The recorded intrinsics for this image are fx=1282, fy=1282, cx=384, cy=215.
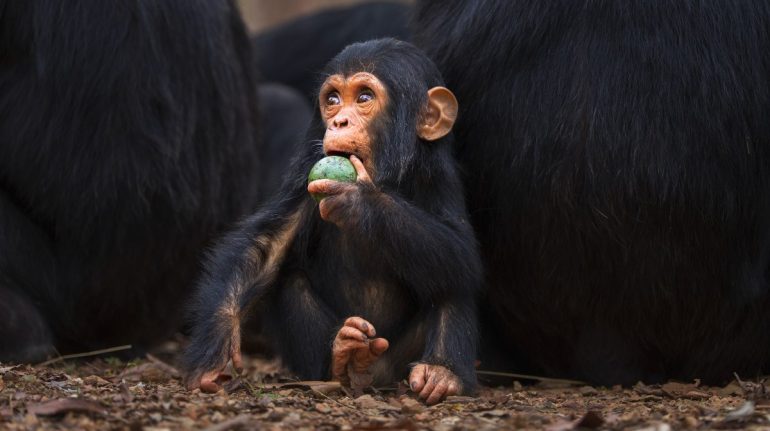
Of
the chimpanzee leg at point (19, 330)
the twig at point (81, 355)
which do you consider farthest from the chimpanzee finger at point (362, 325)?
the chimpanzee leg at point (19, 330)

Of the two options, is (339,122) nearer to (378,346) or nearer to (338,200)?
(338,200)

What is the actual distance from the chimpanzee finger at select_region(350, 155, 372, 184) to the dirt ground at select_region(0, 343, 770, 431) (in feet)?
2.07

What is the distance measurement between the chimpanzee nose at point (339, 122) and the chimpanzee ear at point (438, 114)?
11.2 inches

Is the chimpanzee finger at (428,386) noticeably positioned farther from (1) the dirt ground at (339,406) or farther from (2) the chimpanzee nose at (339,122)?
(2) the chimpanzee nose at (339,122)

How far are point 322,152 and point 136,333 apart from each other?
184 cm

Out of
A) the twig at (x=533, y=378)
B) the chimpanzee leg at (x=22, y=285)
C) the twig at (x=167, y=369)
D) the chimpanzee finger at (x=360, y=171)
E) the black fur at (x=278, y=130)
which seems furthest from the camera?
the black fur at (x=278, y=130)

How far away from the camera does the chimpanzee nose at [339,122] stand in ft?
13.0

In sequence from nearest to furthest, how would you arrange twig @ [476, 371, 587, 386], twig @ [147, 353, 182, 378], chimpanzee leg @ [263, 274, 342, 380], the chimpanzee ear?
chimpanzee leg @ [263, 274, 342, 380]
the chimpanzee ear
twig @ [476, 371, 587, 386]
twig @ [147, 353, 182, 378]

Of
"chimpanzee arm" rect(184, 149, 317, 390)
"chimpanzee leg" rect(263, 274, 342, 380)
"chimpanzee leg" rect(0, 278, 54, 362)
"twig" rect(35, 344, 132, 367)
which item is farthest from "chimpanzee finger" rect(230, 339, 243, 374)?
"chimpanzee leg" rect(0, 278, 54, 362)

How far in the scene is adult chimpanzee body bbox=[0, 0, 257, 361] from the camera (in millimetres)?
4984

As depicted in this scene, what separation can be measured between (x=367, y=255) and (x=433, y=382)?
0.46 meters

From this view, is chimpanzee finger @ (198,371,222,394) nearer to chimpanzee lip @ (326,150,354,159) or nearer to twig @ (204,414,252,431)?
twig @ (204,414,252,431)

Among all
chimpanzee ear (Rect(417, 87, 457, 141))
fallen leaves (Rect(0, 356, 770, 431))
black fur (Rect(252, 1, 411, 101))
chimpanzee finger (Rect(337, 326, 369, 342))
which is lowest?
fallen leaves (Rect(0, 356, 770, 431))

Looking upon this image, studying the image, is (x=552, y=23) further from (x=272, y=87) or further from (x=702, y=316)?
(x=272, y=87)
